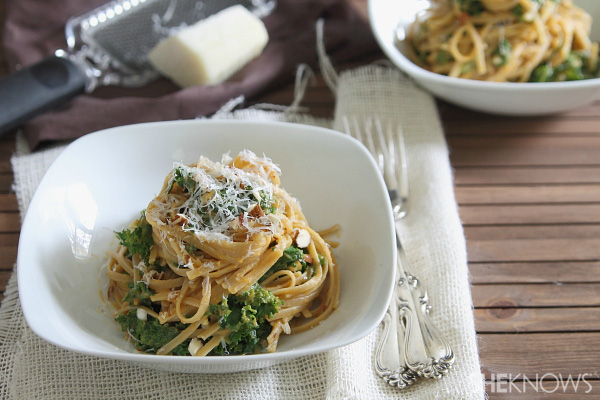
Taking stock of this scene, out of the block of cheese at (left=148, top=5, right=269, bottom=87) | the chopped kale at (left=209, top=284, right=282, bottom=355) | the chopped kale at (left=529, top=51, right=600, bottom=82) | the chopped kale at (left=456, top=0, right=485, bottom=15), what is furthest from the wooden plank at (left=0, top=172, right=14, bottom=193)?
the chopped kale at (left=529, top=51, right=600, bottom=82)

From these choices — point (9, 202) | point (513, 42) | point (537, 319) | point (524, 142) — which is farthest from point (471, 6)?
point (9, 202)

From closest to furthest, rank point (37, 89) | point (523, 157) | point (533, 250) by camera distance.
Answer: point (533, 250), point (37, 89), point (523, 157)

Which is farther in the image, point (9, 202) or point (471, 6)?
point (471, 6)

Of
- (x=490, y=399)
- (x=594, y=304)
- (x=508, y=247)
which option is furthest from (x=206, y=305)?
(x=594, y=304)

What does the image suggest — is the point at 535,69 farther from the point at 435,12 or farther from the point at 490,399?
the point at 490,399

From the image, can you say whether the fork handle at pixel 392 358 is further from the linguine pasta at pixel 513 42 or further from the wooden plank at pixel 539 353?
the linguine pasta at pixel 513 42

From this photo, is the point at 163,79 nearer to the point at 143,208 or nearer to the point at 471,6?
the point at 143,208

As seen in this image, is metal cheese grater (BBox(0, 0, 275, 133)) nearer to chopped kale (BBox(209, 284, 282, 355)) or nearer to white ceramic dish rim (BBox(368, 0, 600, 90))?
white ceramic dish rim (BBox(368, 0, 600, 90))
